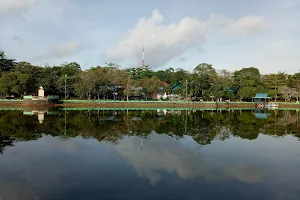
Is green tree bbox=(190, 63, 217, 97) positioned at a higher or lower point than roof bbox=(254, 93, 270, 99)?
higher

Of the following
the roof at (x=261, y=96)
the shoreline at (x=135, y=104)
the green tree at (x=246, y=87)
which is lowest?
the shoreline at (x=135, y=104)

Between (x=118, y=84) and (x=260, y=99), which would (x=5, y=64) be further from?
(x=260, y=99)

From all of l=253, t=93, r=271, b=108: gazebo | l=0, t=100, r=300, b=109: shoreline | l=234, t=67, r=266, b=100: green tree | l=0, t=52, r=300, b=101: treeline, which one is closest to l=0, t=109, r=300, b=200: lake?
l=0, t=100, r=300, b=109: shoreline

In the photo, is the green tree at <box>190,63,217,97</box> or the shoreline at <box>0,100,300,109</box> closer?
the shoreline at <box>0,100,300,109</box>

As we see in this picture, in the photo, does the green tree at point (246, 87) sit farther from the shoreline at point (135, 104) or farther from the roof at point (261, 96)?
→ the shoreline at point (135, 104)

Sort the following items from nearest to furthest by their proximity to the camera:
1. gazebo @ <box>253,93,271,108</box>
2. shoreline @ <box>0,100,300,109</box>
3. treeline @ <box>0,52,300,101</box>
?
shoreline @ <box>0,100,300,109</box>
treeline @ <box>0,52,300,101</box>
gazebo @ <box>253,93,271,108</box>

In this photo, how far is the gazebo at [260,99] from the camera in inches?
2194

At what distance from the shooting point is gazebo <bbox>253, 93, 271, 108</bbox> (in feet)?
183

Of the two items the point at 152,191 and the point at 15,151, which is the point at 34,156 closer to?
the point at 15,151

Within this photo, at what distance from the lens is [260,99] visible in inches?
2362

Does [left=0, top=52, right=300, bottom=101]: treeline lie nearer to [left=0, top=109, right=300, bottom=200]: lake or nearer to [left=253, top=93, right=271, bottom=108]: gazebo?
[left=253, top=93, right=271, bottom=108]: gazebo

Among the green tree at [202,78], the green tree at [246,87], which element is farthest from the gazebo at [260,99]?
the green tree at [202,78]

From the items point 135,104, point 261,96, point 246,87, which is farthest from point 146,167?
point 261,96

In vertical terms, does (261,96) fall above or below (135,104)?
above
